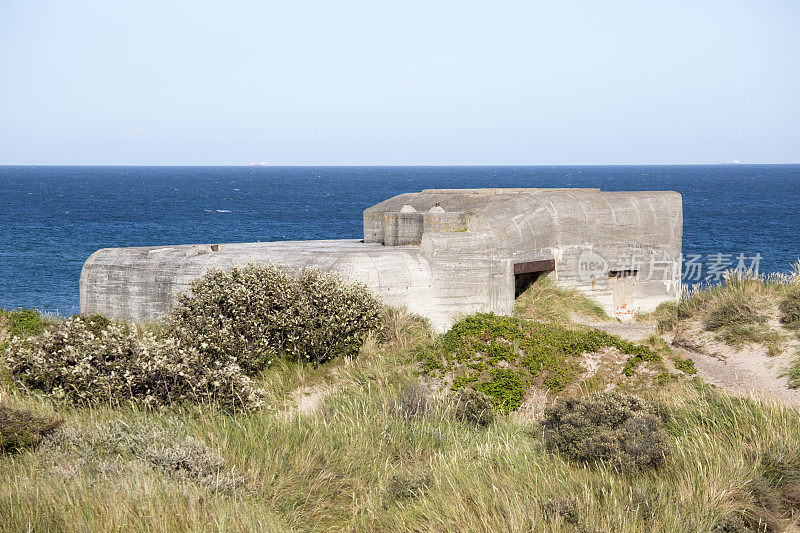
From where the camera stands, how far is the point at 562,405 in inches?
331

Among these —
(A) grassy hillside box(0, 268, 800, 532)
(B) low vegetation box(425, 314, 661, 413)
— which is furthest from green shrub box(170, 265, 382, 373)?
(A) grassy hillside box(0, 268, 800, 532)

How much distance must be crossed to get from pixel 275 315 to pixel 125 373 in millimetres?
3126

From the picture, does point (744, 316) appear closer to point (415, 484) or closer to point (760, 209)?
point (415, 484)

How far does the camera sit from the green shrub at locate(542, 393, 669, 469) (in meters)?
6.98

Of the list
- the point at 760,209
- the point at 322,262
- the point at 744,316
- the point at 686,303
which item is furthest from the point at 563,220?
the point at 760,209

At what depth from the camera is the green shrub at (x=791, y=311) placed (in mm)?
12312

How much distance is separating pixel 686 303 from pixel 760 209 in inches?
2663

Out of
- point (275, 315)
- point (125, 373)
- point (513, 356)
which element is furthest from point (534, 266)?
point (125, 373)

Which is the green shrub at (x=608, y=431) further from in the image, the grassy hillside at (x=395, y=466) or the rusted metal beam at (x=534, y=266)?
the rusted metal beam at (x=534, y=266)

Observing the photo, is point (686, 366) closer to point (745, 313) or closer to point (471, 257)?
point (745, 313)

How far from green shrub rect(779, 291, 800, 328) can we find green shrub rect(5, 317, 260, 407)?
8588 mm

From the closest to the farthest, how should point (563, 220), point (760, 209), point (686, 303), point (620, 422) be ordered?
point (620, 422) < point (686, 303) < point (563, 220) < point (760, 209)

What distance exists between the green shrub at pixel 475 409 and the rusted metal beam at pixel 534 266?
601cm

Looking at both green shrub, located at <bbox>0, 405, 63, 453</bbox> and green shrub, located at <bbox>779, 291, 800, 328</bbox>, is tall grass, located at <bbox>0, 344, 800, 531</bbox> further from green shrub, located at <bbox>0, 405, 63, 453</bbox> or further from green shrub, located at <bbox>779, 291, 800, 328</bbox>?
green shrub, located at <bbox>779, 291, 800, 328</bbox>
